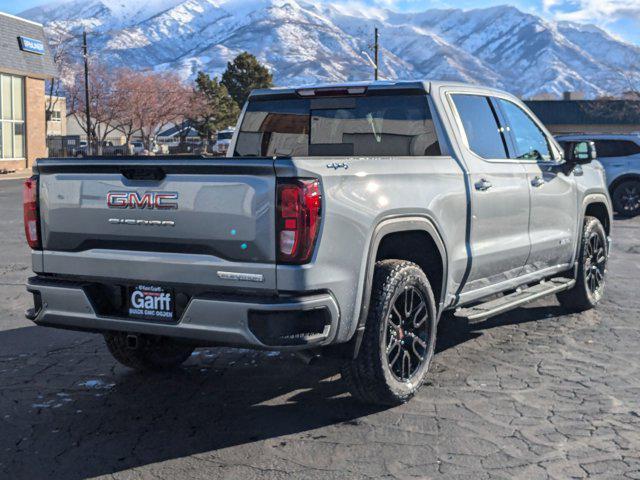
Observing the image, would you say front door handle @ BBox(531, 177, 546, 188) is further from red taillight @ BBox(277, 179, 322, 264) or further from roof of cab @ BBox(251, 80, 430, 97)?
red taillight @ BBox(277, 179, 322, 264)

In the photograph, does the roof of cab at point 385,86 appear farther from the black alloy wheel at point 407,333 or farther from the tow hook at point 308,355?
the tow hook at point 308,355

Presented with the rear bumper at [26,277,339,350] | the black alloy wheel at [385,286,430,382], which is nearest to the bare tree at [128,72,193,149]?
the black alloy wheel at [385,286,430,382]

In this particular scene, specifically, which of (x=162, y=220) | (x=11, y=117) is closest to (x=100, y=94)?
(x=11, y=117)

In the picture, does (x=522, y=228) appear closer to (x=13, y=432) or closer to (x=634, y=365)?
(x=634, y=365)

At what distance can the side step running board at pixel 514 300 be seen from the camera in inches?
222

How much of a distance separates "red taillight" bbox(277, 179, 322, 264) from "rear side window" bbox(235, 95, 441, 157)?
1860 mm

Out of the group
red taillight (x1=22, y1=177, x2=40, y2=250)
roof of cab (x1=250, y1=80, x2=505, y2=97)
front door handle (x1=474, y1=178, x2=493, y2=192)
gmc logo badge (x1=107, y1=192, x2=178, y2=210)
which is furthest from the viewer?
roof of cab (x1=250, y1=80, x2=505, y2=97)

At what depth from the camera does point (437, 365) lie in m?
5.88

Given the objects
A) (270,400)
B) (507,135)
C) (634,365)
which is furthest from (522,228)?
(270,400)

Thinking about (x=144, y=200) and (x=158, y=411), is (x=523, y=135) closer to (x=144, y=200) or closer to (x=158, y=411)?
(x=144, y=200)

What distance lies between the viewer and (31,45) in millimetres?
44219

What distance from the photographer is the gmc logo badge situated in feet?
14.2

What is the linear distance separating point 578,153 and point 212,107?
79833 mm

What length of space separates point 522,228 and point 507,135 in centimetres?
77
